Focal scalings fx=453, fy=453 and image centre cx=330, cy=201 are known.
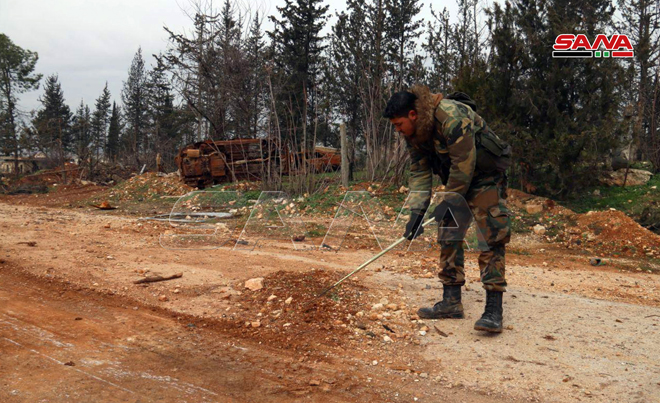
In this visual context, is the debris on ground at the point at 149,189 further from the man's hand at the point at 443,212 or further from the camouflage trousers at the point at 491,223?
the camouflage trousers at the point at 491,223

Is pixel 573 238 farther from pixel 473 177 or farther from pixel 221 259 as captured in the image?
pixel 221 259

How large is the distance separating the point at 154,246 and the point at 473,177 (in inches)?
167

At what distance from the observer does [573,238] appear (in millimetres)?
7871

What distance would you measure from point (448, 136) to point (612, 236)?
6.14m

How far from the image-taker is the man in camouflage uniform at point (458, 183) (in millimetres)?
3117

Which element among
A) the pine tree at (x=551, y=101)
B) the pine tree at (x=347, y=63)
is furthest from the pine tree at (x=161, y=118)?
the pine tree at (x=551, y=101)

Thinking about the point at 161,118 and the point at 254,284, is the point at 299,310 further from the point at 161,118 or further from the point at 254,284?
the point at 161,118

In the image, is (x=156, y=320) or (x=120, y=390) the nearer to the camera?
(x=120, y=390)

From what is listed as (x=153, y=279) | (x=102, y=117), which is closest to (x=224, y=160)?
(x=153, y=279)

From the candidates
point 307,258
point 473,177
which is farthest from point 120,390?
point 307,258

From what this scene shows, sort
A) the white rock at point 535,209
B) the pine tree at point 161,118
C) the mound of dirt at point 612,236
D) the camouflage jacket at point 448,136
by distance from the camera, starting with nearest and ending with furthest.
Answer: the camouflage jacket at point 448,136 → the mound of dirt at point 612,236 → the white rock at point 535,209 → the pine tree at point 161,118

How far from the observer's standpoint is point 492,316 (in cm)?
322

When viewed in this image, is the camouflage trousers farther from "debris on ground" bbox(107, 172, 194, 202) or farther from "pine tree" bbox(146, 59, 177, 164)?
"pine tree" bbox(146, 59, 177, 164)

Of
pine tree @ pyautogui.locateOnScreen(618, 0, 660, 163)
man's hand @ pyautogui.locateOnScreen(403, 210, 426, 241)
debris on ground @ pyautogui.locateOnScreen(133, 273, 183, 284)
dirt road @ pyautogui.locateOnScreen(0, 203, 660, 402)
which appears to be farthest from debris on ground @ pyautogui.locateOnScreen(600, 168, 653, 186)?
debris on ground @ pyautogui.locateOnScreen(133, 273, 183, 284)
